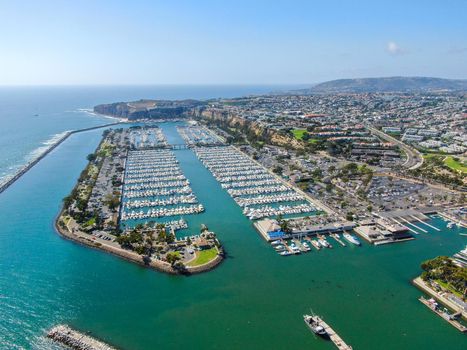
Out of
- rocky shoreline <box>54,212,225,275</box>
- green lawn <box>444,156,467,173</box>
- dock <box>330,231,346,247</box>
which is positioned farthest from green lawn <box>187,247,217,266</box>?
green lawn <box>444,156,467,173</box>

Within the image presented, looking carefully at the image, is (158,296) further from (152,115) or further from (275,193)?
(152,115)

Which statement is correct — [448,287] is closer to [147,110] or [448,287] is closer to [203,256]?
[203,256]

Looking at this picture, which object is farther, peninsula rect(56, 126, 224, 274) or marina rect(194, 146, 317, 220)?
marina rect(194, 146, 317, 220)

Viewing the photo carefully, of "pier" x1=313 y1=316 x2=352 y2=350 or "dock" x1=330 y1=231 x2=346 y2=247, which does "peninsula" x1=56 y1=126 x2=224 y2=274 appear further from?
"dock" x1=330 y1=231 x2=346 y2=247

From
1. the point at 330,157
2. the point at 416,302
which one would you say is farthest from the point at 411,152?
the point at 416,302

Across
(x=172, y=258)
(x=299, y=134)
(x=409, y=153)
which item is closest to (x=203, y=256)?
(x=172, y=258)

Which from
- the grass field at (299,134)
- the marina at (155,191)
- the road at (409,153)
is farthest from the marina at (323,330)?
the grass field at (299,134)
